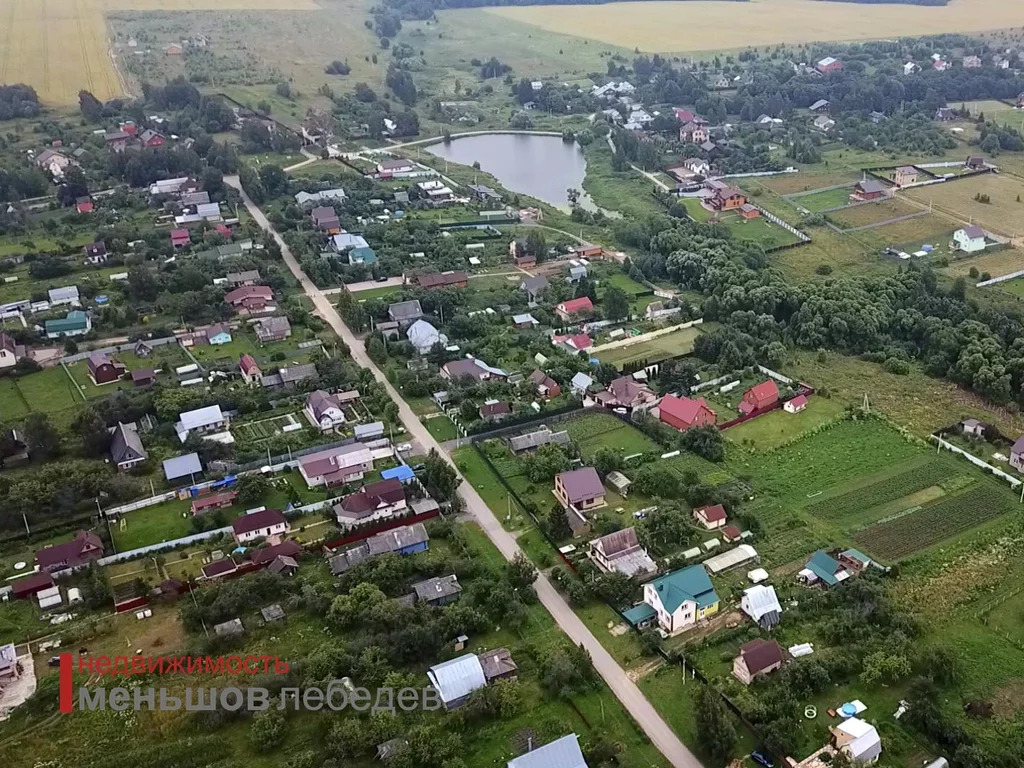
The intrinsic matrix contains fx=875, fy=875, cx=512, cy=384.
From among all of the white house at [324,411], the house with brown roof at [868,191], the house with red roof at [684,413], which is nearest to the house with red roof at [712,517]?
Answer: the house with red roof at [684,413]

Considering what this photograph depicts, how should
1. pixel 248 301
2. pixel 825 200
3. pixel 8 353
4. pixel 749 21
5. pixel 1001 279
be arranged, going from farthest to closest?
pixel 749 21 < pixel 825 200 < pixel 1001 279 < pixel 248 301 < pixel 8 353

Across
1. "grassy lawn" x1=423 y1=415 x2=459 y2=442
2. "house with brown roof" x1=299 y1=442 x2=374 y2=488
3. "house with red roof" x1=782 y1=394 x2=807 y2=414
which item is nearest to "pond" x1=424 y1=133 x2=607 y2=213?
"house with red roof" x1=782 y1=394 x2=807 y2=414

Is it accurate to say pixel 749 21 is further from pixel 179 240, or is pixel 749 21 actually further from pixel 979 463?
pixel 979 463

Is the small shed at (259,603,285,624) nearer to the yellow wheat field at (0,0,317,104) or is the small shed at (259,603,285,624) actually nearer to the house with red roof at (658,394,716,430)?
the house with red roof at (658,394,716,430)

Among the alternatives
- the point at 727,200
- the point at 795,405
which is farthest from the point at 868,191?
the point at 795,405

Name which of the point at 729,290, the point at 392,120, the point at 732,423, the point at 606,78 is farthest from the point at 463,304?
the point at 606,78

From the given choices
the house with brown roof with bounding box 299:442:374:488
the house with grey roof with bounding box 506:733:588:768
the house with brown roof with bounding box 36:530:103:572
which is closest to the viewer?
the house with grey roof with bounding box 506:733:588:768

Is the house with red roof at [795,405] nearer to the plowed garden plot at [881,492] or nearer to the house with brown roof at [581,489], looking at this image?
the plowed garden plot at [881,492]

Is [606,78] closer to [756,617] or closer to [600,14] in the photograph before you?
[600,14]
